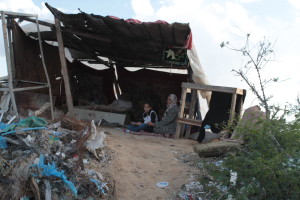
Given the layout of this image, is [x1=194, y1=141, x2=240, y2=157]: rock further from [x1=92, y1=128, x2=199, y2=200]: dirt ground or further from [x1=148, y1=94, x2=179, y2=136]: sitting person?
[x1=148, y1=94, x2=179, y2=136]: sitting person

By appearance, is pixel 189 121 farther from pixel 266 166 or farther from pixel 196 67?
pixel 266 166

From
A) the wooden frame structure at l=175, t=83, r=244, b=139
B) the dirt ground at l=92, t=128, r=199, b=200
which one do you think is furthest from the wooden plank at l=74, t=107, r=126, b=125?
the dirt ground at l=92, t=128, r=199, b=200

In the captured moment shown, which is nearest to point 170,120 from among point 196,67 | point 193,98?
point 193,98

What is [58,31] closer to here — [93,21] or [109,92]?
[93,21]

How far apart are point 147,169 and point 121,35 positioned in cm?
430

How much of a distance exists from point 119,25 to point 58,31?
1449mm

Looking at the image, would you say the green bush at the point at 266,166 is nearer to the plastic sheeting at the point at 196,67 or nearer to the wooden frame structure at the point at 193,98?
the wooden frame structure at the point at 193,98

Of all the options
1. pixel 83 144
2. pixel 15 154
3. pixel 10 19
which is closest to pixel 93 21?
pixel 10 19

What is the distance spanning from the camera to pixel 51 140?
190 inches

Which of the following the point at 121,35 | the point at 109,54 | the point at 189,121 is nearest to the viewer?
the point at 189,121

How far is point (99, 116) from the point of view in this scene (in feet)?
32.1

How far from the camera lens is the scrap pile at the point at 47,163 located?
3637mm

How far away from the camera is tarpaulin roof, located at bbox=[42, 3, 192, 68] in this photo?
7.55m

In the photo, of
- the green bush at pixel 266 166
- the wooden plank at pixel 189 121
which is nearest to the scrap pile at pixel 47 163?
the green bush at pixel 266 166
